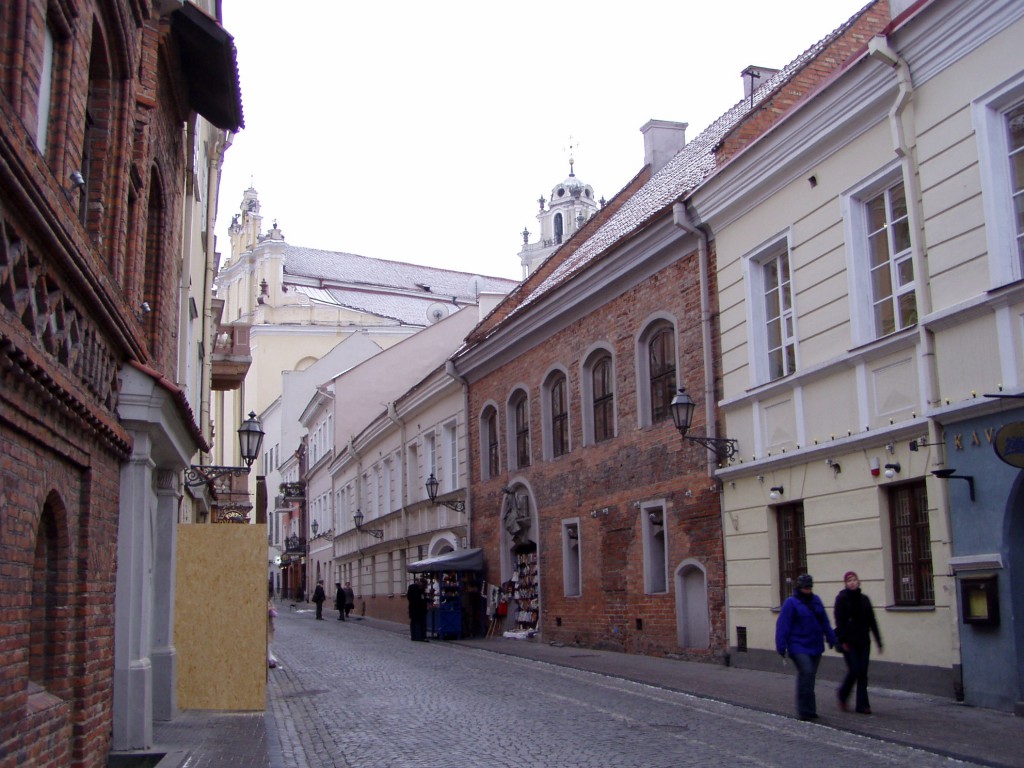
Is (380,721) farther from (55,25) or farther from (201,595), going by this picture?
(55,25)

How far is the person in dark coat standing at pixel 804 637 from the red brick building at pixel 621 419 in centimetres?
573

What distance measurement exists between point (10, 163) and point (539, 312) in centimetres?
1930

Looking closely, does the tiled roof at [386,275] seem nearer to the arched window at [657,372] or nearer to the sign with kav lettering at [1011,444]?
the arched window at [657,372]

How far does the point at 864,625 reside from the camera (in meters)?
11.7

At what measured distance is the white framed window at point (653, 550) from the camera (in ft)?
65.2

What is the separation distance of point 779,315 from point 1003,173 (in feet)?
16.4

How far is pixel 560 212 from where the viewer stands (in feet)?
361

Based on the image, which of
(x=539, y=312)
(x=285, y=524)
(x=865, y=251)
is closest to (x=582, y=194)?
(x=285, y=524)

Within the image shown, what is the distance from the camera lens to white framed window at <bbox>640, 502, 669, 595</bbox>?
65.2ft

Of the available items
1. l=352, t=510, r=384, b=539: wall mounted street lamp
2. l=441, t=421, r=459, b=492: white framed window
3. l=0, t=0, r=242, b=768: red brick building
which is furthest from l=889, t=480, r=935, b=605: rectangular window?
l=352, t=510, r=384, b=539: wall mounted street lamp

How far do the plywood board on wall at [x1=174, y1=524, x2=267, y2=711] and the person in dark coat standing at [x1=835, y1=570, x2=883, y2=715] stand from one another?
A: 629 centimetres

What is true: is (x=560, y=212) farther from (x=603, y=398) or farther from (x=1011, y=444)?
(x=1011, y=444)

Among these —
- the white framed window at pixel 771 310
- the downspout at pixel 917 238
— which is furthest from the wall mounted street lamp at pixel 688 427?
the downspout at pixel 917 238

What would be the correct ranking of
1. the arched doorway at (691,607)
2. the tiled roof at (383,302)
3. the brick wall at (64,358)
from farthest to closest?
the tiled roof at (383,302)
the arched doorway at (691,607)
the brick wall at (64,358)
